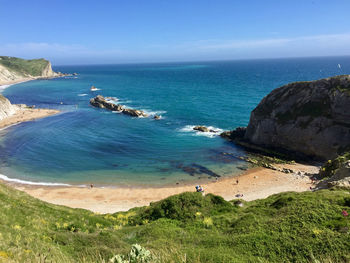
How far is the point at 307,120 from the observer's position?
1890 inches

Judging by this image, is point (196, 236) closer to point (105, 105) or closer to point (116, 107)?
point (116, 107)

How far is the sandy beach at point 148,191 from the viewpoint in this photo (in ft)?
110

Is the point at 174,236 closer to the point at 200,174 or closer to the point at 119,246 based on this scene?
the point at 119,246

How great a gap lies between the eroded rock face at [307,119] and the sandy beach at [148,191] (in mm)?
10713

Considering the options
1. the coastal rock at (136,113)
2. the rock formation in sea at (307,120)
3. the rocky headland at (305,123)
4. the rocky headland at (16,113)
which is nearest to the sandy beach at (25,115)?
the rocky headland at (16,113)

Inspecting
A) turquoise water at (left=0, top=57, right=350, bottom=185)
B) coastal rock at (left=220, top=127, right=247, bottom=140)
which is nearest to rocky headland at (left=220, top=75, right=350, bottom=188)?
coastal rock at (left=220, top=127, right=247, bottom=140)

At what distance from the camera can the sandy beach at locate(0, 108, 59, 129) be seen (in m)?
75.5

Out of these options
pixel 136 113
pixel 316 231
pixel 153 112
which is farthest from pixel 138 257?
pixel 153 112

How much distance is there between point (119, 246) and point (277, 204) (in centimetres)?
1089

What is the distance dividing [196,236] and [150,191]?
25700mm

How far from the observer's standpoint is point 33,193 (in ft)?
116

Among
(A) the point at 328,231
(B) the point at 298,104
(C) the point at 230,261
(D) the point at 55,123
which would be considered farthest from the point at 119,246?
(D) the point at 55,123

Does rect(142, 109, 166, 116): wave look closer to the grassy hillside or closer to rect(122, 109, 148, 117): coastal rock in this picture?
rect(122, 109, 148, 117): coastal rock

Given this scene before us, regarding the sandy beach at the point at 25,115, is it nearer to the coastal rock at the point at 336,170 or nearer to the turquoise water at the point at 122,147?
the turquoise water at the point at 122,147
